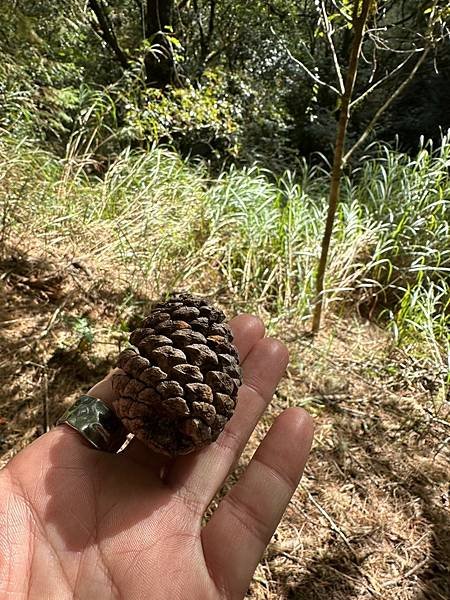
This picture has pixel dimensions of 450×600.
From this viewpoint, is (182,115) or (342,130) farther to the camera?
(182,115)

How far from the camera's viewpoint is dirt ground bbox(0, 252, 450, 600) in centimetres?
160

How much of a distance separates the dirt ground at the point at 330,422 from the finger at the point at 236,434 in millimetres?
462

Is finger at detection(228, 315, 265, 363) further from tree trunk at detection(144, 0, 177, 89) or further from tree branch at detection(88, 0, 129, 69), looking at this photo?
tree branch at detection(88, 0, 129, 69)

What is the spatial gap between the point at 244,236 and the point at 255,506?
6.93ft

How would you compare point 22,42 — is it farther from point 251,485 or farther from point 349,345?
point 251,485

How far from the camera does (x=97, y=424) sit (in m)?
1.37

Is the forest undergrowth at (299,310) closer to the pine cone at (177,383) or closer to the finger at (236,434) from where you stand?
the finger at (236,434)

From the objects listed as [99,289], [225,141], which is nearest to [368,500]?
[99,289]

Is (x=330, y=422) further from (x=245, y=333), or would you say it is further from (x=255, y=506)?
(x=255, y=506)

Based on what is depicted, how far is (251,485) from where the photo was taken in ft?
4.48

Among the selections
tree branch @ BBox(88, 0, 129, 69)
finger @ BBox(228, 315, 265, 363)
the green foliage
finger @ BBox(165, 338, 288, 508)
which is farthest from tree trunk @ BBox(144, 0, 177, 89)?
finger @ BBox(165, 338, 288, 508)

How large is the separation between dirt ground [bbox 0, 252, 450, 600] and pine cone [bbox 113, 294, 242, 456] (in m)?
0.72

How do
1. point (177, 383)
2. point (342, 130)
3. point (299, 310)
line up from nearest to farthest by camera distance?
point (177, 383) → point (342, 130) → point (299, 310)

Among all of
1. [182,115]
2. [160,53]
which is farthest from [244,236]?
[160,53]
